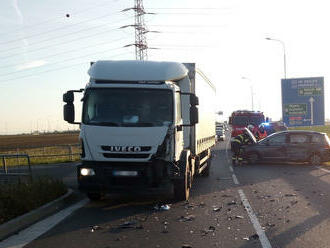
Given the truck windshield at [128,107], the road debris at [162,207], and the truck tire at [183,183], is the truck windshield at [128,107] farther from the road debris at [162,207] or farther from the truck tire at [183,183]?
the road debris at [162,207]

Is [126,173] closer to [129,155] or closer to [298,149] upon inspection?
[129,155]

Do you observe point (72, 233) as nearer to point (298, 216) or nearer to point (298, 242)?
point (298, 242)

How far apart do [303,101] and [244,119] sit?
10.1m

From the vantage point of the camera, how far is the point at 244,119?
28.6m

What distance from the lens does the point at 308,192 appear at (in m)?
11.2

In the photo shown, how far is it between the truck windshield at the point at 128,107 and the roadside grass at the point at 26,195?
187 cm

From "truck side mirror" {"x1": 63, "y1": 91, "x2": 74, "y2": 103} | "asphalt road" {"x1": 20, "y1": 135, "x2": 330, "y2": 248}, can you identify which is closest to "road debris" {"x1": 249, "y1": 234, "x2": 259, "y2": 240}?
"asphalt road" {"x1": 20, "y1": 135, "x2": 330, "y2": 248}

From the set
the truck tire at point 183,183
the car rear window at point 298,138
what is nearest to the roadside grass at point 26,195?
the truck tire at point 183,183

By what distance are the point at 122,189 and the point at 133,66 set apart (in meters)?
2.68

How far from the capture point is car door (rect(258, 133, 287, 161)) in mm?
19078

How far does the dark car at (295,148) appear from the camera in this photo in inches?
744

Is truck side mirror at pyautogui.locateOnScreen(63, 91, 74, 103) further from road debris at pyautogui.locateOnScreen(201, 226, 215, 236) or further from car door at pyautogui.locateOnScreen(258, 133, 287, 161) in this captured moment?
car door at pyautogui.locateOnScreen(258, 133, 287, 161)

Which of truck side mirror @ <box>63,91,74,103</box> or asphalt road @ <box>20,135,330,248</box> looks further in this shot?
truck side mirror @ <box>63,91,74,103</box>

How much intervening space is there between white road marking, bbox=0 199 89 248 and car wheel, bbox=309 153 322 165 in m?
12.6
